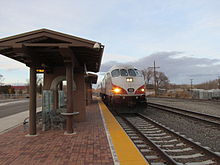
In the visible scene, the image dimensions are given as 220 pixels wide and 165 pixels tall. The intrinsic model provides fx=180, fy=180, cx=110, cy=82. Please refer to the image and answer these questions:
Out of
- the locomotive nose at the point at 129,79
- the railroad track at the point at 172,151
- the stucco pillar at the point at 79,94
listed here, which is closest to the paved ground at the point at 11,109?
the stucco pillar at the point at 79,94

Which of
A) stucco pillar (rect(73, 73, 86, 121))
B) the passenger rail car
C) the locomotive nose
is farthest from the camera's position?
the locomotive nose

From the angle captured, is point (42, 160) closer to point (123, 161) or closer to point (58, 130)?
point (123, 161)

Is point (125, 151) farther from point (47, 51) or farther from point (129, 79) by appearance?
point (129, 79)

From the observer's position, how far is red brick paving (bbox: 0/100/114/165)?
414 centimetres

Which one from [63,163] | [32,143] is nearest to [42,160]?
[63,163]

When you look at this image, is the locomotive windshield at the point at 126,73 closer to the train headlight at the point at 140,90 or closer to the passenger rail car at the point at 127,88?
the passenger rail car at the point at 127,88

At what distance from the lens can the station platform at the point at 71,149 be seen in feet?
13.5

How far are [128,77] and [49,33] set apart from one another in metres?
6.05

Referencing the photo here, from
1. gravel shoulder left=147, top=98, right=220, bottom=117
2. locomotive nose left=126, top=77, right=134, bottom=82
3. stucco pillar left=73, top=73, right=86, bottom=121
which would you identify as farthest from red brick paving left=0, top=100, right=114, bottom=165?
gravel shoulder left=147, top=98, right=220, bottom=117

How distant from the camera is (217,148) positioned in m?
5.20

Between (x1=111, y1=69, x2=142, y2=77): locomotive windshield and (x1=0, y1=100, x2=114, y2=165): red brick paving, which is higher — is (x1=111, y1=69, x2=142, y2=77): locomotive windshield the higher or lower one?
the higher one

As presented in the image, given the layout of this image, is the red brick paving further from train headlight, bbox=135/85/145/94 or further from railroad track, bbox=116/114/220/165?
train headlight, bbox=135/85/145/94

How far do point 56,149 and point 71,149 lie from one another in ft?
1.36

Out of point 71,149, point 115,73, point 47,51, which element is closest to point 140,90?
point 115,73
